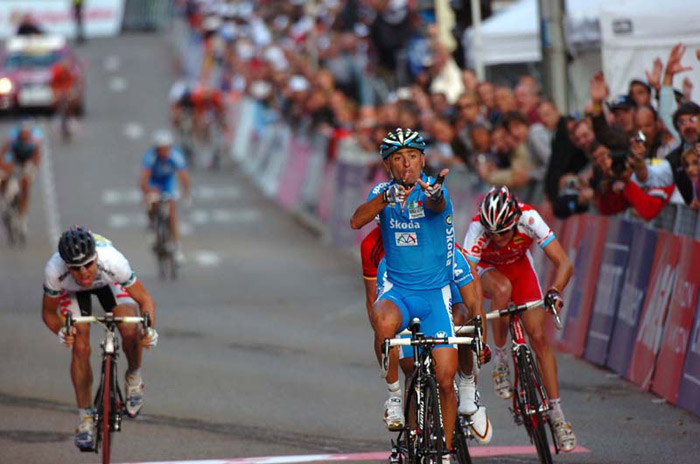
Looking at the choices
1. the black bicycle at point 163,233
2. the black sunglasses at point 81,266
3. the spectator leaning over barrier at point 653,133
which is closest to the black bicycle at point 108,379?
the black sunglasses at point 81,266

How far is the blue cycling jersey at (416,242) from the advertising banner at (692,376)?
317cm

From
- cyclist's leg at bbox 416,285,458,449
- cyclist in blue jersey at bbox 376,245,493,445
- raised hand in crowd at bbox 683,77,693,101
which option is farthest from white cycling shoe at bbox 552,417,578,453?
raised hand in crowd at bbox 683,77,693,101

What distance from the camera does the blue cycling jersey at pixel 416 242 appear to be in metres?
9.19

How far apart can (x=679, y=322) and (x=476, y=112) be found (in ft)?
24.3

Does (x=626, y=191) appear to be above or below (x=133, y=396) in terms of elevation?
above

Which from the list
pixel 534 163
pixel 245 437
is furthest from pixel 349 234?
pixel 245 437

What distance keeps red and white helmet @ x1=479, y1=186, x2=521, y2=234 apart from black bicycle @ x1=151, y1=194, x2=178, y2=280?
43.9 feet

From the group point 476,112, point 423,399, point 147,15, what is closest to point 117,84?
point 147,15

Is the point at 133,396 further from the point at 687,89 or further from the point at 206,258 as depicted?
the point at 206,258

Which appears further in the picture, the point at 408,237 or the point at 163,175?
the point at 163,175

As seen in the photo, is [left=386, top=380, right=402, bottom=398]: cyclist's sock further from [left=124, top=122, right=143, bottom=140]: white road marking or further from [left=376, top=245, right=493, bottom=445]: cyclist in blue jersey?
[left=124, top=122, right=143, bottom=140]: white road marking

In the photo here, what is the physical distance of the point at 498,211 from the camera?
397 inches

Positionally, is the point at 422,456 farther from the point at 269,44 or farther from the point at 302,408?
the point at 269,44

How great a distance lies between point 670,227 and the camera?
13.2 m
